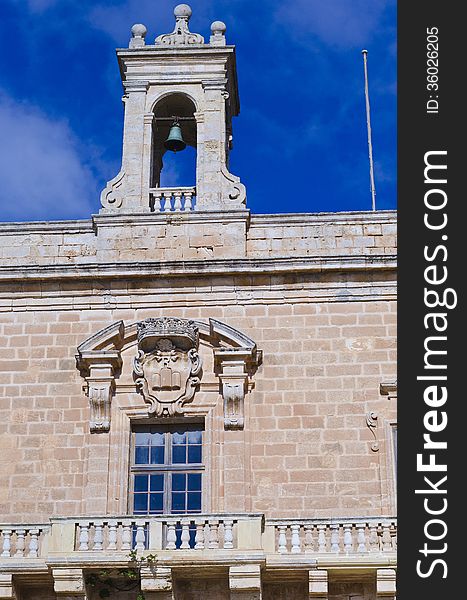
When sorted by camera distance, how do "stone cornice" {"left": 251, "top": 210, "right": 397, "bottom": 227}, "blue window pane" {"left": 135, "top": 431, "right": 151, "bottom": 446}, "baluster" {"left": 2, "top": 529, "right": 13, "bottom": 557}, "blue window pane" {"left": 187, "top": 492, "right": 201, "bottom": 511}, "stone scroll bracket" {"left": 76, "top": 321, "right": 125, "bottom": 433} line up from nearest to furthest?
"baluster" {"left": 2, "top": 529, "right": 13, "bottom": 557}
"blue window pane" {"left": 187, "top": 492, "right": 201, "bottom": 511}
"stone scroll bracket" {"left": 76, "top": 321, "right": 125, "bottom": 433}
"blue window pane" {"left": 135, "top": 431, "right": 151, "bottom": 446}
"stone cornice" {"left": 251, "top": 210, "right": 397, "bottom": 227}

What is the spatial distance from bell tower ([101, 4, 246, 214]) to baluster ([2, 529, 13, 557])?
536 centimetres

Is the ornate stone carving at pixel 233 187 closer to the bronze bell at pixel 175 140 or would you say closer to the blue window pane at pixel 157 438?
the bronze bell at pixel 175 140

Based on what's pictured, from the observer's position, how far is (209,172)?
67.0 ft

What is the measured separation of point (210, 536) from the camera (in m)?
16.6

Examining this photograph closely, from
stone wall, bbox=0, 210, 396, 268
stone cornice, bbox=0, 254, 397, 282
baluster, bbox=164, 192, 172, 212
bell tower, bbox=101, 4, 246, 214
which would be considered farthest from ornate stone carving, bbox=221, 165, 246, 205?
stone cornice, bbox=0, 254, 397, 282

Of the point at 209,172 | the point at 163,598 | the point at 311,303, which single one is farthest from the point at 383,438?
the point at 209,172

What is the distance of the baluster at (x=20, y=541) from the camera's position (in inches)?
666

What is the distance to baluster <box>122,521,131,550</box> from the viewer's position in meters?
16.6

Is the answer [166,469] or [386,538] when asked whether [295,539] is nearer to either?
[386,538]

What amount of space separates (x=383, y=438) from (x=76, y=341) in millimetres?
4526

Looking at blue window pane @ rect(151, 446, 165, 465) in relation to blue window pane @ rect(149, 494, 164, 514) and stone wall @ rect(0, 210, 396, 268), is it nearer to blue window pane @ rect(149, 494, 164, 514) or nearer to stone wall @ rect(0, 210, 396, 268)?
blue window pane @ rect(149, 494, 164, 514)

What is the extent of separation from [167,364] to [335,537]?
3599 millimetres

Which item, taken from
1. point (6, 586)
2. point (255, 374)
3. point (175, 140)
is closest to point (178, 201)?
point (175, 140)

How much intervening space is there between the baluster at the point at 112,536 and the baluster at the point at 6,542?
1278mm
